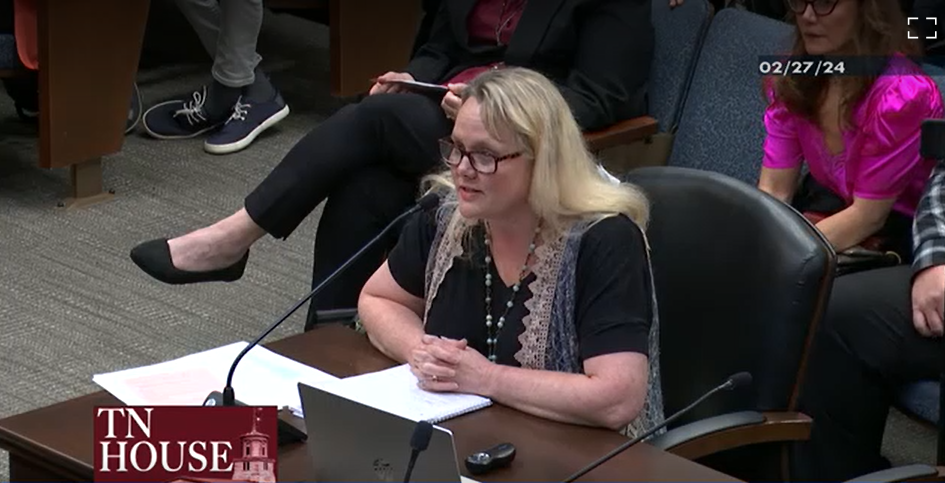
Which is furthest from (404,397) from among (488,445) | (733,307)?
(733,307)

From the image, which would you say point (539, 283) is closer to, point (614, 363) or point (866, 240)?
point (614, 363)

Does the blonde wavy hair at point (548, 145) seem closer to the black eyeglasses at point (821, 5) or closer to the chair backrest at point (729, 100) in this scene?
the black eyeglasses at point (821, 5)

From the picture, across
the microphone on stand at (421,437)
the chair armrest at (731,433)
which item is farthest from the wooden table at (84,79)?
the microphone on stand at (421,437)

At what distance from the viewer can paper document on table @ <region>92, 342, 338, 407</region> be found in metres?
2.03

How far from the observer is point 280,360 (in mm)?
2176

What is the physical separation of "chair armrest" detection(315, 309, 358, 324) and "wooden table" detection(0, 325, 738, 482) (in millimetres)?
525

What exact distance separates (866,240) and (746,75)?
0.58 metres

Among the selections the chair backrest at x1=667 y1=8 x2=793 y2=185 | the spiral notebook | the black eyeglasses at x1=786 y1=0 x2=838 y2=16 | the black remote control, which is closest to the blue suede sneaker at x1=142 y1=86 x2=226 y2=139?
the chair backrest at x1=667 y1=8 x2=793 y2=185

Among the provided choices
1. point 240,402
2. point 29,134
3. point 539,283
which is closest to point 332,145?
point 539,283

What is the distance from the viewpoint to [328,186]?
3.21 metres

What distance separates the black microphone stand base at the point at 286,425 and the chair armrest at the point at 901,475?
659 millimetres

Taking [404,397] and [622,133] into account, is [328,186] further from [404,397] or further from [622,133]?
[404,397]

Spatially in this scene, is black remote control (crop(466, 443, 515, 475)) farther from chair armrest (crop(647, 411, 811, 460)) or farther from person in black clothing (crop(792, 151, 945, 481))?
person in black clothing (crop(792, 151, 945, 481))

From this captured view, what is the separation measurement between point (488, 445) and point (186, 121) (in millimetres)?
→ 3331
